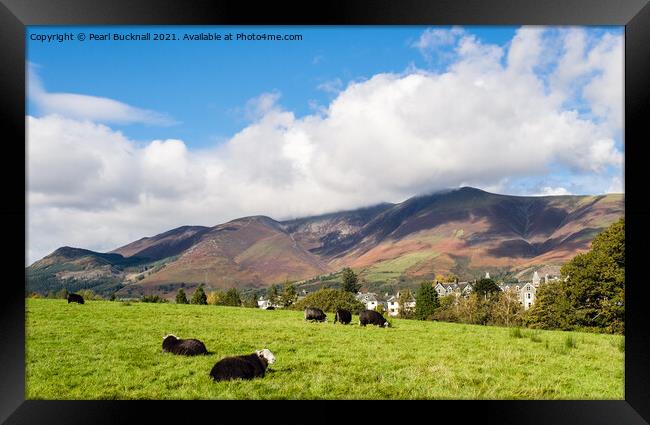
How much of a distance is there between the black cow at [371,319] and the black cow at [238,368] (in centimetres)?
461

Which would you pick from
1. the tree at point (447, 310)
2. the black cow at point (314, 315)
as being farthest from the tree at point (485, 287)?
the black cow at point (314, 315)

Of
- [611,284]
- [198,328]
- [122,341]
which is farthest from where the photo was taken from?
[611,284]

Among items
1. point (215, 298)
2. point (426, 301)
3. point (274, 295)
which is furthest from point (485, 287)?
point (215, 298)

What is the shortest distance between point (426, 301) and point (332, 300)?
4.45 metres

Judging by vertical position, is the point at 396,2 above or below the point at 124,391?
above

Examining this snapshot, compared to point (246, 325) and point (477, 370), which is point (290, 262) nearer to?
point (246, 325)

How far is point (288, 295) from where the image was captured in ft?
44.2

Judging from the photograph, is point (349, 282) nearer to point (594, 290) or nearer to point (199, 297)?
point (199, 297)

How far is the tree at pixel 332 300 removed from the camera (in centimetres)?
1170

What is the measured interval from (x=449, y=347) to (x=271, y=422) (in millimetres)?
3890

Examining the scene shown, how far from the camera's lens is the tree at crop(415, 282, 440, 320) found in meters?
13.8

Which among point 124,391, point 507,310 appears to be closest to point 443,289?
point 507,310

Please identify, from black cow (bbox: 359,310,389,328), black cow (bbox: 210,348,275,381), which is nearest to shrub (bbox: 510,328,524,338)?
black cow (bbox: 359,310,389,328)

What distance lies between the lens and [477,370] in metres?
5.70
